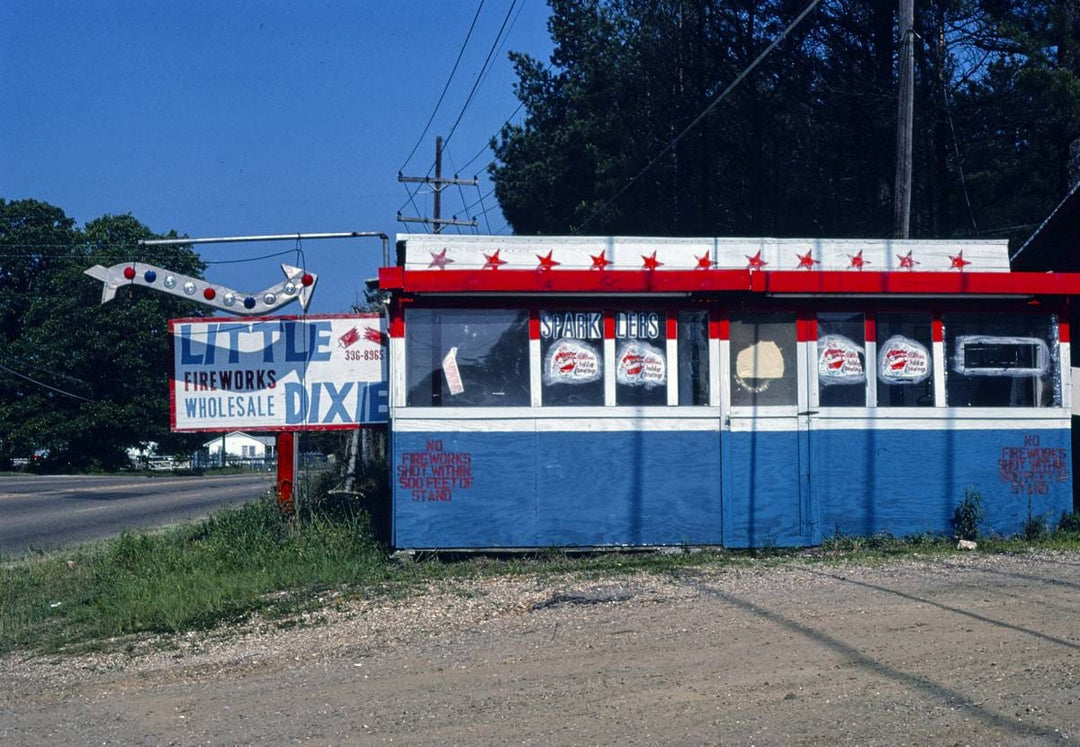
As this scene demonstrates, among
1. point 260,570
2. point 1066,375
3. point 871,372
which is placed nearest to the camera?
point 260,570

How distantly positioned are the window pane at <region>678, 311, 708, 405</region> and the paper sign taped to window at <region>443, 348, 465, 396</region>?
2065 millimetres

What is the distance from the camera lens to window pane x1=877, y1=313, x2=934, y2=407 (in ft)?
36.2

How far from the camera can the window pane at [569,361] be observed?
34.8 ft

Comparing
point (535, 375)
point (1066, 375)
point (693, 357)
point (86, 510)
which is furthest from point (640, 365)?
point (86, 510)

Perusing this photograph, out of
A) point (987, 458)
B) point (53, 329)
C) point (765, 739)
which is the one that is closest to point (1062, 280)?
point (987, 458)

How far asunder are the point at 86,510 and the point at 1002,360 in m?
17.9

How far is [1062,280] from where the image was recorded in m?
10.9

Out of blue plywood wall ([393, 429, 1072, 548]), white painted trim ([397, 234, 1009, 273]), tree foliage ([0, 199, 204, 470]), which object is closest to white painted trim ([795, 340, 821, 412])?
blue plywood wall ([393, 429, 1072, 548])

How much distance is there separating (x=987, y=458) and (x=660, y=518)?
3270 mm

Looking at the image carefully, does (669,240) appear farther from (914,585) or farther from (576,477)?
(914,585)

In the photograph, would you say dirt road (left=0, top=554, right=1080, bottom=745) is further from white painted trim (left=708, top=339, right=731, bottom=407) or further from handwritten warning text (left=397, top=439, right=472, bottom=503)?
white painted trim (left=708, top=339, right=731, bottom=407)

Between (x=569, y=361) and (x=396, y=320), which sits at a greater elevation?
(x=396, y=320)

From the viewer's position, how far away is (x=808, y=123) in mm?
30469

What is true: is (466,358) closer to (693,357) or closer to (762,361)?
(693,357)
